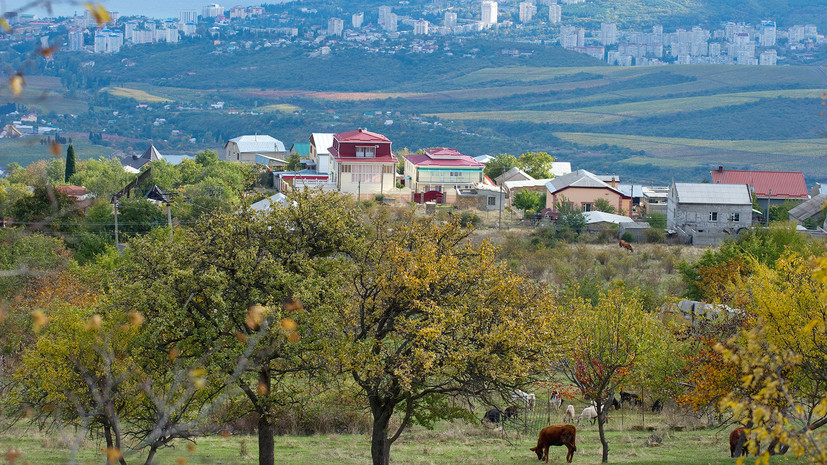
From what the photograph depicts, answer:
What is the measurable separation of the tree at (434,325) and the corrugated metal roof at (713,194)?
4523cm

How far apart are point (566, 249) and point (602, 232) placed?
6556 millimetres

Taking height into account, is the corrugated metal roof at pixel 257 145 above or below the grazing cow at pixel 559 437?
below

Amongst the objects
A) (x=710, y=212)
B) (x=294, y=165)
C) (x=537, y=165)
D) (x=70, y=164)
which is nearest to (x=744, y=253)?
(x=710, y=212)

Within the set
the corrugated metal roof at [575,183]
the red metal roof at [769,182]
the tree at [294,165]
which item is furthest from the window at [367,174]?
the red metal roof at [769,182]

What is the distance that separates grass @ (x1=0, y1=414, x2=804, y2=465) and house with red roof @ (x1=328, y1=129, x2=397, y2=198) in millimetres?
44751

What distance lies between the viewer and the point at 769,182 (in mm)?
78250

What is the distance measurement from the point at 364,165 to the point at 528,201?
12750mm

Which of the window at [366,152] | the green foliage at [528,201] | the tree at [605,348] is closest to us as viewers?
the tree at [605,348]

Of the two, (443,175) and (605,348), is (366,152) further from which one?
(605,348)

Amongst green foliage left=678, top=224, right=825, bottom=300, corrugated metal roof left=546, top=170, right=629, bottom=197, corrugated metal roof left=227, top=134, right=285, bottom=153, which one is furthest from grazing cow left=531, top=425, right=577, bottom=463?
corrugated metal roof left=227, top=134, right=285, bottom=153

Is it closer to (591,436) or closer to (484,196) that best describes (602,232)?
(484,196)

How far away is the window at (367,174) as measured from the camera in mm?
69188

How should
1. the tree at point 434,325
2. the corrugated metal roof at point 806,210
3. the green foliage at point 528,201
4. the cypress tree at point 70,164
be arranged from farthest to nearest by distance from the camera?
the cypress tree at point 70,164 < the green foliage at point 528,201 < the corrugated metal roof at point 806,210 < the tree at point 434,325

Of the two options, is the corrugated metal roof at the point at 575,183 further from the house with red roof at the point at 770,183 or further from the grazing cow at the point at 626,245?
the house with red roof at the point at 770,183
